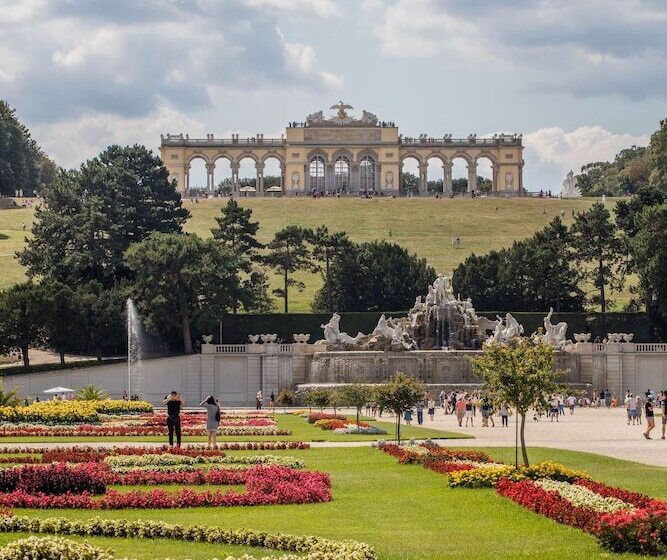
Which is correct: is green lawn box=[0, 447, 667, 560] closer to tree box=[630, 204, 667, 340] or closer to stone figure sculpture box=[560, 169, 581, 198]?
tree box=[630, 204, 667, 340]

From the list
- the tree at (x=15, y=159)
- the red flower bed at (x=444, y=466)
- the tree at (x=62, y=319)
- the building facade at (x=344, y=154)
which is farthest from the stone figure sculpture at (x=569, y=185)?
the red flower bed at (x=444, y=466)

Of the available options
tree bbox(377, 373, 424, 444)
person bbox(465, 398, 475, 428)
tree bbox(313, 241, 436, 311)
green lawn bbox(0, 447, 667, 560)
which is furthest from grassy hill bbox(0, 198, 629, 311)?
green lawn bbox(0, 447, 667, 560)

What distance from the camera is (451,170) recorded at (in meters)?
133

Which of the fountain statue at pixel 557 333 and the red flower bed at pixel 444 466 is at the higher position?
the fountain statue at pixel 557 333

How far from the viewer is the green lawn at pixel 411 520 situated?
14773 mm

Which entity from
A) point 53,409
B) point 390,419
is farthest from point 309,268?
point 53,409

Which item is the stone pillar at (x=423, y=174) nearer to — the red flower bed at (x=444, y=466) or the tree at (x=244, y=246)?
the tree at (x=244, y=246)

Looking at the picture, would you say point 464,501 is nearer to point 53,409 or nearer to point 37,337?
point 53,409

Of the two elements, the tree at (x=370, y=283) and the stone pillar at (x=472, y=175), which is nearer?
the tree at (x=370, y=283)

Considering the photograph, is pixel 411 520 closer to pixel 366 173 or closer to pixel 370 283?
pixel 370 283

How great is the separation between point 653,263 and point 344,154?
6474cm

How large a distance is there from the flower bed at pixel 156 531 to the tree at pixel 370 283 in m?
62.3

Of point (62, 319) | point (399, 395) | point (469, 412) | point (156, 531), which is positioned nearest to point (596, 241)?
point (62, 319)

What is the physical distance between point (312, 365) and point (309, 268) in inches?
564
